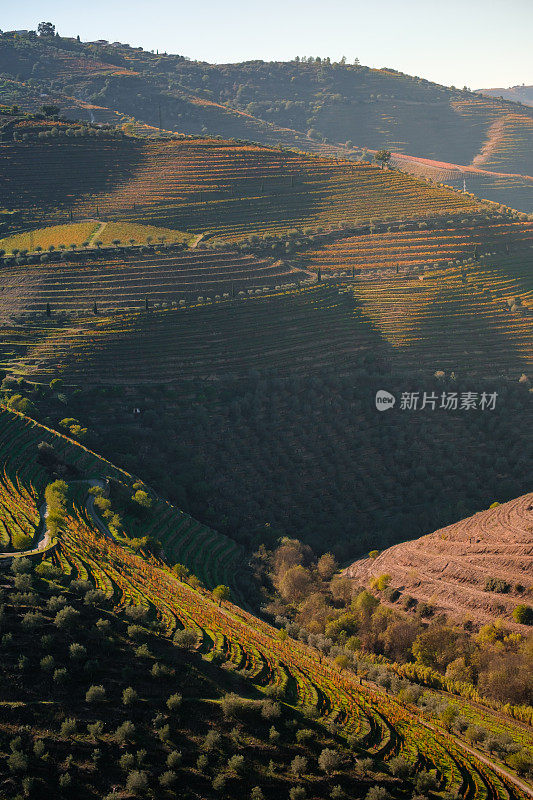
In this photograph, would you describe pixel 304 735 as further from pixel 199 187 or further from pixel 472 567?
pixel 199 187

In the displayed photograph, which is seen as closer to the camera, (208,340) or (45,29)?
(208,340)

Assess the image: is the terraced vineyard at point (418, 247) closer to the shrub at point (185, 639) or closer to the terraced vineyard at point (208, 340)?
the terraced vineyard at point (208, 340)

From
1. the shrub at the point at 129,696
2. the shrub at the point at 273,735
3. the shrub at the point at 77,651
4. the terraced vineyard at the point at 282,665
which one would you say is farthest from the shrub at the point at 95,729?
the terraced vineyard at the point at 282,665

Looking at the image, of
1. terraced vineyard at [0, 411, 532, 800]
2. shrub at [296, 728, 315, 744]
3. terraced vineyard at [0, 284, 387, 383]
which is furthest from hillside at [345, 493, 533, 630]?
terraced vineyard at [0, 284, 387, 383]

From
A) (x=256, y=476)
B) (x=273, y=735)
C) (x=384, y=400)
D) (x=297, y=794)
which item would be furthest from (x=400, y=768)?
(x=384, y=400)

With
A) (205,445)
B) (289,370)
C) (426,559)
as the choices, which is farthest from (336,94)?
(426,559)
